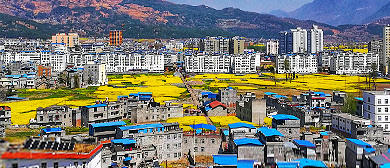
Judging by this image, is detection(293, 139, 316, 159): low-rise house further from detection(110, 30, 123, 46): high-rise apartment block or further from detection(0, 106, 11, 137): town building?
detection(110, 30, 123, 46): high-rise apartment block

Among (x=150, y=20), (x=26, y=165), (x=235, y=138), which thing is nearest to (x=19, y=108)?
(x=235, y=138)

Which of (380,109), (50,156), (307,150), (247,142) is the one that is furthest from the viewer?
(380,109)

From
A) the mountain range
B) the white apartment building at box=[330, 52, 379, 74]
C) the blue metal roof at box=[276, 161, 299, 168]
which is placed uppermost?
the mountain range

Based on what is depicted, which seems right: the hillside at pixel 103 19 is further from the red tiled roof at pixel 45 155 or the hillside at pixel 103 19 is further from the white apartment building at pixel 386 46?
the red tiled roof at pixel 45 155

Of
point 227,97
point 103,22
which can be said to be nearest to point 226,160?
point 227,97

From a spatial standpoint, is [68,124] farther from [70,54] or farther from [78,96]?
[70,54]

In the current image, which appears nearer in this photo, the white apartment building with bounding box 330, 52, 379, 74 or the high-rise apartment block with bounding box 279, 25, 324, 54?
the white apartment building with bounding box 330, 52, 379, 74

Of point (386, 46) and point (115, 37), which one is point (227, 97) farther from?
point (115, 37)

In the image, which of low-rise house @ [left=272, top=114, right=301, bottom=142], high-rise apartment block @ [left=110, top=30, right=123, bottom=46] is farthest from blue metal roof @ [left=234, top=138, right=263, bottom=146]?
high-rise apartment block @ [left=110, top=30, right=123, bottom=46]

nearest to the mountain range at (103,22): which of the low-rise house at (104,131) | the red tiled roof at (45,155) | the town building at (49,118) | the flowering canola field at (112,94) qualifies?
the flowering canola field at (112,94)
